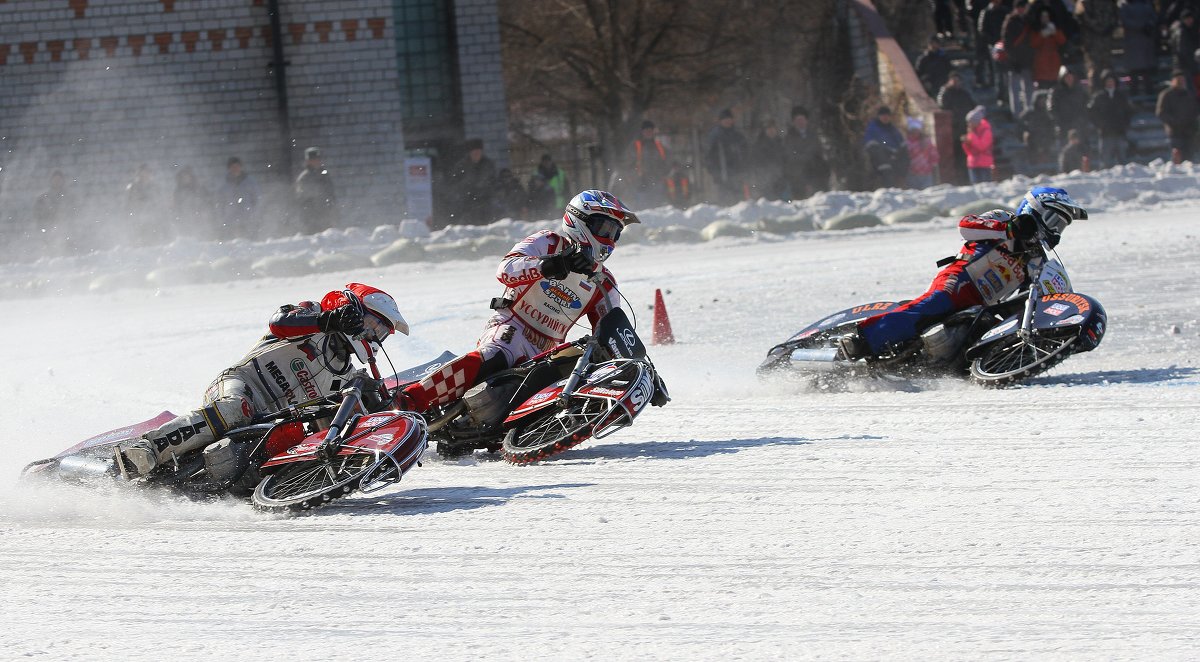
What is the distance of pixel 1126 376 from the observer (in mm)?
10883

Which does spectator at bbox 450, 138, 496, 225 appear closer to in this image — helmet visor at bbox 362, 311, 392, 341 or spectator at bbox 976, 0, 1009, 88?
spectator at bbox 976, 0, 1009, 88

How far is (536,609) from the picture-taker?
226 inches

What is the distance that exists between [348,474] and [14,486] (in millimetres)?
2500

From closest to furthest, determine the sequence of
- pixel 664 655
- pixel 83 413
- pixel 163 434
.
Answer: pixel 664 655 → pixel 163 434 → pixel 83 413

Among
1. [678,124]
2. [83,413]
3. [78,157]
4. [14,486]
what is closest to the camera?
[14,486]

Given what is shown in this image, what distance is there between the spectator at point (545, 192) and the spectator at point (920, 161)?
19.8 ft

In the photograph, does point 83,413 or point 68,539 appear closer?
point 68,539

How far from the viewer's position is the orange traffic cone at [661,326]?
14.6 metres

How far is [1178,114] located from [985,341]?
17.8 metres

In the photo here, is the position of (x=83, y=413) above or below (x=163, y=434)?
below

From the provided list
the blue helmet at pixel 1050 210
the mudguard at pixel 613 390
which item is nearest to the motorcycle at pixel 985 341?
the blue helmet at pixel 1050 210

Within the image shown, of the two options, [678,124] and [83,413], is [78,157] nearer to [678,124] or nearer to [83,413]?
[678,124]

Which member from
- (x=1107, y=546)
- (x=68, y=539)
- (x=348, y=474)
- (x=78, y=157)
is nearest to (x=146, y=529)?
(x=68, y=539)

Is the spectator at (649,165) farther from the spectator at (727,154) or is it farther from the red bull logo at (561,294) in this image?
the red bull logo at (561,294)
